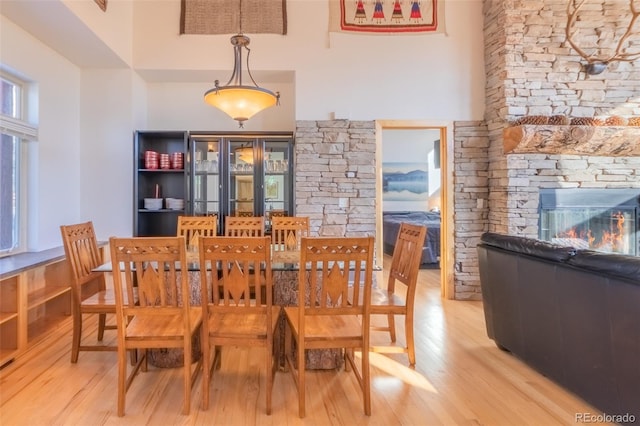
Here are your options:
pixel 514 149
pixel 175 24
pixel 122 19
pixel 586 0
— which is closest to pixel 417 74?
pixel 514 149

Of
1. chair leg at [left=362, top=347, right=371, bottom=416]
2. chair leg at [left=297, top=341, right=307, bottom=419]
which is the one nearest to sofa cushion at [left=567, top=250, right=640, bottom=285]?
chair leg at [left=362, top=347, right=371, bottom=416]

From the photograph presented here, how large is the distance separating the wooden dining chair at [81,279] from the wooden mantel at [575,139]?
409cm

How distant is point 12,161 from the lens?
11.2 ft

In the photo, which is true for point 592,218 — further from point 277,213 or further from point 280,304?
point 280,304

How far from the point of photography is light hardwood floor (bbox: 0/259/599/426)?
193 cm

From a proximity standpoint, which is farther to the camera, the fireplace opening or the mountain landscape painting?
the mountain landscape painting

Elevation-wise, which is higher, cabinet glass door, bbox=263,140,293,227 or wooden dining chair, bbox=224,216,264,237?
cabinet glass door, bbox=263,140,293,227

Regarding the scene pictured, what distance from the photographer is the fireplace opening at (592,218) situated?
4047mm

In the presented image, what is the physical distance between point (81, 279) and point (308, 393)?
186 cm

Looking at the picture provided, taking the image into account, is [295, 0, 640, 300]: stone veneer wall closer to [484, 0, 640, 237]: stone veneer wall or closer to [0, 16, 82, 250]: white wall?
[484, 0, 640, 237]: stone veneer wall

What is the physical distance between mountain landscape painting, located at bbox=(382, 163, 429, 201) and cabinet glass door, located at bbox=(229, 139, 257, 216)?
4.54 metres

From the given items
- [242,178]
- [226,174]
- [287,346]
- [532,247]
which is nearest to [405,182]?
[242,178]

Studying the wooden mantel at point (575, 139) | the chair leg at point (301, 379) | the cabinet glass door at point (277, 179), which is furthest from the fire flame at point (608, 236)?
the chair leg at point (301, 379)

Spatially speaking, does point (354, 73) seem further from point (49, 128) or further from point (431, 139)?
point (431, 139)
